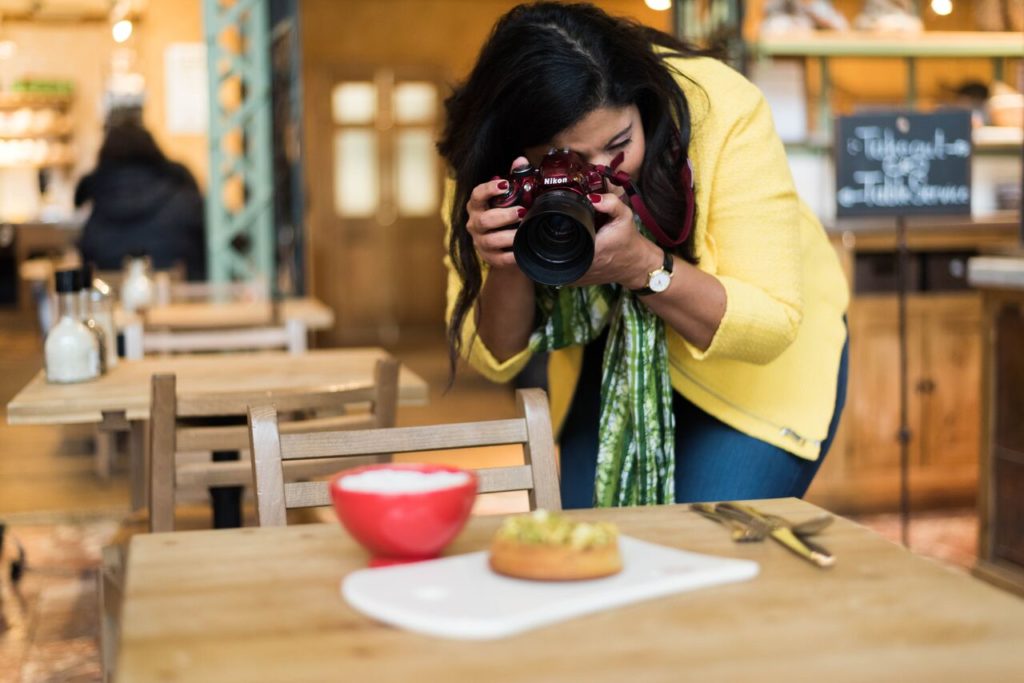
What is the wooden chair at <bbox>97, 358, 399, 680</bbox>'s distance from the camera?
186cm

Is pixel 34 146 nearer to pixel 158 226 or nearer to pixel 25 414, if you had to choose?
pixel 158 226

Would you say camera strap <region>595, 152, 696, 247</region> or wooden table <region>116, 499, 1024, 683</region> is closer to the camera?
wooden table <region>116, 499, 1024, 683</region>

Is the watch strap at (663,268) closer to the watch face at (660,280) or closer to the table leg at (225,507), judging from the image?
the watch face at (660,280)

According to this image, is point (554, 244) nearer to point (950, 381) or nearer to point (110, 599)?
point (110, 599)

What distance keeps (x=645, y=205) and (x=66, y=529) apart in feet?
10.4

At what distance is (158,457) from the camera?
191 centimetres

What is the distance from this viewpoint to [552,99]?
144cm

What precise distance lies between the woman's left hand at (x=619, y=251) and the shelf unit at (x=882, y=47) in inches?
127

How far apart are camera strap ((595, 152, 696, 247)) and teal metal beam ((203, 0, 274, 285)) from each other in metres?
3.85

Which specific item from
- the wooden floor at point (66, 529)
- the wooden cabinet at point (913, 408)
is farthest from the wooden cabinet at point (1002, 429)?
the wooden cabinet at point (913, 408)

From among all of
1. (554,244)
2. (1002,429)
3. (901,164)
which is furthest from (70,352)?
(901,164)

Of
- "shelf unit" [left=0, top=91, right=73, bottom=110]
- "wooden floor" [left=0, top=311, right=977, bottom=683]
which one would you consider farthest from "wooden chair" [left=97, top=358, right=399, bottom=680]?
"shelf unit" [left=0, top=91, right=73, bottom=110]

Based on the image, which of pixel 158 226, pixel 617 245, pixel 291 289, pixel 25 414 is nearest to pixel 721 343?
pixel 617 245

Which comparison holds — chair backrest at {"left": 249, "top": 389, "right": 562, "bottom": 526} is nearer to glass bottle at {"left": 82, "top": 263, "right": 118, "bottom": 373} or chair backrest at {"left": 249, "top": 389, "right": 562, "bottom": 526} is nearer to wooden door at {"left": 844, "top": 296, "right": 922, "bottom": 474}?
glass bottle at {"left": 82, "top": 263, "right": 118, "bottom": 373}
